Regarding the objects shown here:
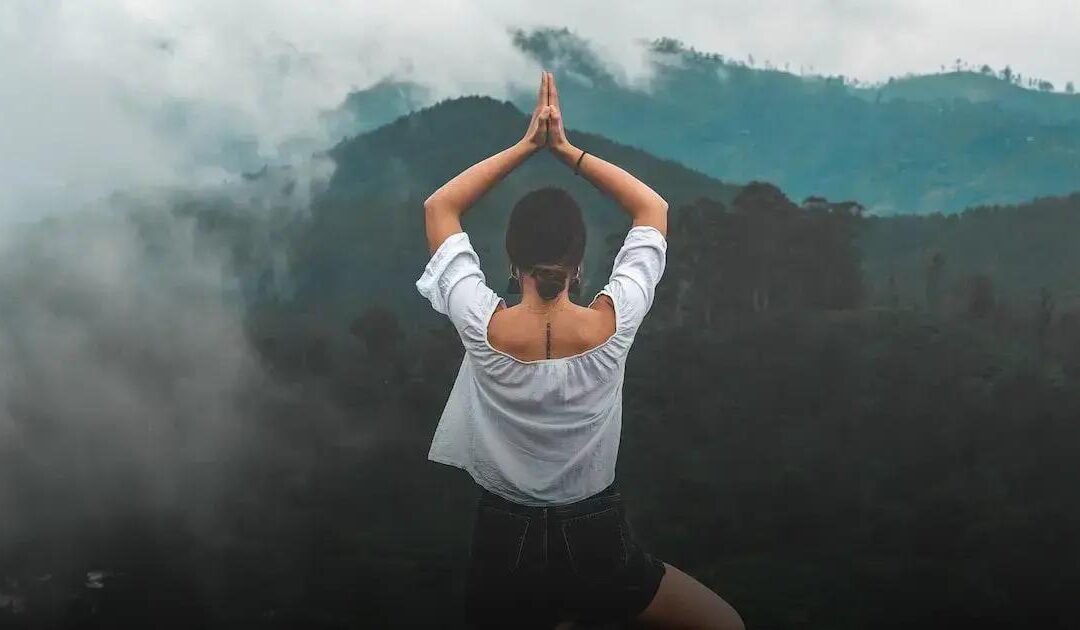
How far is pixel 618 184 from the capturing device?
2.34 m

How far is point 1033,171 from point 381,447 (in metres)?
2.01

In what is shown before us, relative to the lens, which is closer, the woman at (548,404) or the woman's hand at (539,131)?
the woman at (548,404)

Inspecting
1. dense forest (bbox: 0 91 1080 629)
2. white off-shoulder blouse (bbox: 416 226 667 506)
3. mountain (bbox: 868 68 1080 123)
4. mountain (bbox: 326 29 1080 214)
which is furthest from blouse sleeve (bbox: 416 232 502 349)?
mountain (bbox: 868 68 1080 123)

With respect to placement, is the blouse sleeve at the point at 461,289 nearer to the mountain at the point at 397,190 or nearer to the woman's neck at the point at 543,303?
the woman's neck at the point at 543,303

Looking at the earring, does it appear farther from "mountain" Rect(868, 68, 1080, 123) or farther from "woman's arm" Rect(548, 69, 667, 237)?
"mountain" Rect(868, 68, 1080, 123)

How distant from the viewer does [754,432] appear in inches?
113

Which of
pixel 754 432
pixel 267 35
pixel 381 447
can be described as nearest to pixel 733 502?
pixel 754 432

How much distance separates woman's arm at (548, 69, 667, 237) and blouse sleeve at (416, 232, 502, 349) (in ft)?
1.21

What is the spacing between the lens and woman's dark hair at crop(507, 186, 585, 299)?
220 centimetres

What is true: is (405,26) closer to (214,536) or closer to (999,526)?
(214,536)

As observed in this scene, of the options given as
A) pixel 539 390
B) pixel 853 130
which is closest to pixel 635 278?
pixel 539 390

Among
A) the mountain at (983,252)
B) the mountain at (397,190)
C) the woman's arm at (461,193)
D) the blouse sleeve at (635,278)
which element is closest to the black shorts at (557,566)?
the blouse sleeve at (635,278)

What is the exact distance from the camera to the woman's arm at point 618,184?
2289 millimetres

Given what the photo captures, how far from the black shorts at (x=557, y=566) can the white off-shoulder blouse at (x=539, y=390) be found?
5 cm
